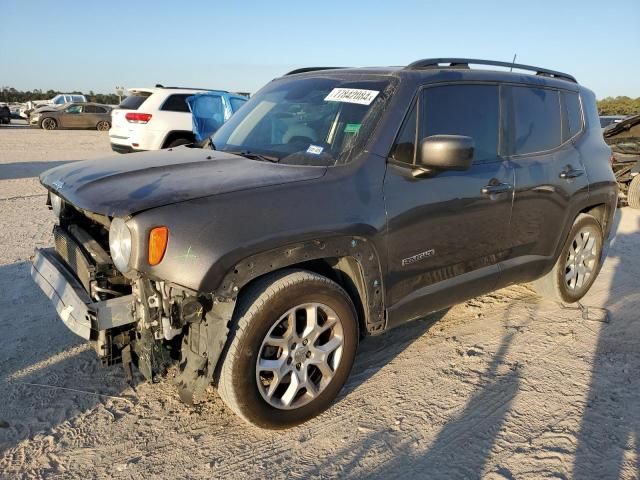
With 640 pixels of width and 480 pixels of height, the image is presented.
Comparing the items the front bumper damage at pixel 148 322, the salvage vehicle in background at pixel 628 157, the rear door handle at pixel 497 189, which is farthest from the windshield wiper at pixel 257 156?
the salvage vehicle in background at pixel 628 157

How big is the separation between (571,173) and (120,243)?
3535 mm

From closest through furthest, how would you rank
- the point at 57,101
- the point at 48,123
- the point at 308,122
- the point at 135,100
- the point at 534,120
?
the point at 308,122, the point at 534,120, the point at 135,100, the point at 48,123, the point at 57,101

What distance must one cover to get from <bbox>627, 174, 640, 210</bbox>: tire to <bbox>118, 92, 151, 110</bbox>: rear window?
10.4m

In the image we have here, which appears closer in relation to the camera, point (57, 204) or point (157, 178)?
point (157, 178)

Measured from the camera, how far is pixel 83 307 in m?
2.65

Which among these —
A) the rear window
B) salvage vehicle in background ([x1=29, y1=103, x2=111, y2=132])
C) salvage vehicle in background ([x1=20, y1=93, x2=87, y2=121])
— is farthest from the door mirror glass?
salvage vehicle in background ([x1=20, y1=93, x2=87, y2=121])

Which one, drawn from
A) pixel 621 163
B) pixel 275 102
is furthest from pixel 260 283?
pixel 621 163

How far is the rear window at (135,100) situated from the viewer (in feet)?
39.5

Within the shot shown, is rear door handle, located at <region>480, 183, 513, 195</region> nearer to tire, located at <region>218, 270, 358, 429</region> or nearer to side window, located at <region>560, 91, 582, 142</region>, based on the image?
side window, located at <region>560, 91, 582, 142</region>

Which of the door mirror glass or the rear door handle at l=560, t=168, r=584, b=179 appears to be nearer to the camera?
the door mirror glass

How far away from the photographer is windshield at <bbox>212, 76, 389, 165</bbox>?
3197 millimetres

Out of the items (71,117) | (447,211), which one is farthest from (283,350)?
(71,117)

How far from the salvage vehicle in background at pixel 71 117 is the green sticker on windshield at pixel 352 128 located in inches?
1074

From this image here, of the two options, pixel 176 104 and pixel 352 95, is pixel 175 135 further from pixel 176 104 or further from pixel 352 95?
pixel 352 95
